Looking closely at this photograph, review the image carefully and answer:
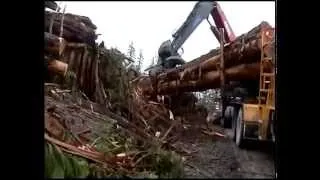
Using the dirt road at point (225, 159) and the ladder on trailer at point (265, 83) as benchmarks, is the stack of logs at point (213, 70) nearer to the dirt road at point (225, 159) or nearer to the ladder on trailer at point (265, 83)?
the ladder on trailer at point (265, 83)

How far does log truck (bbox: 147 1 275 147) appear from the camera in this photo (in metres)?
1.47

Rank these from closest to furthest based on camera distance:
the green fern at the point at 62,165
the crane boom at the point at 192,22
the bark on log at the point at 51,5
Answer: the green fern at the point at 62,165 → the bark on log at the point at 51,5 → the crane boom at the point at 192,22

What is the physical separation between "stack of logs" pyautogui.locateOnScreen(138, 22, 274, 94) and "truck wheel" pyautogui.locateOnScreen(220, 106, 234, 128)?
106 millimetres

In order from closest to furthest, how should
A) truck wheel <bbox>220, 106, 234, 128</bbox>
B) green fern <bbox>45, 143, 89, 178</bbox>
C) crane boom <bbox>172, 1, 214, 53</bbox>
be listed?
green fern <bbox>45, 143, 89, 178</bbox> → crane boom <bbox>172, 1, 214, 53</bbox> → truck wheel <bbox>220, 106, 234, 128</bbox>

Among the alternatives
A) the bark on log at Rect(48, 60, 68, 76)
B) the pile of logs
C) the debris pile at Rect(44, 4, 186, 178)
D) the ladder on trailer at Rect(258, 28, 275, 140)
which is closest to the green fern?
the debris pile at Rect(44, 4, 186, 178)

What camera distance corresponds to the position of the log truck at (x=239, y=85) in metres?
1.47

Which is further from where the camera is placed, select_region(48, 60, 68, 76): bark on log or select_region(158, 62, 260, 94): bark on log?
select_region(158, 62, 260, 94): bark on log

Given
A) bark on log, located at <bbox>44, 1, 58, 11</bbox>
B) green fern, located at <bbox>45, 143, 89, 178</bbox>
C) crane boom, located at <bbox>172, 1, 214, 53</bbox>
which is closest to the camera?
green fern, located at <bbox>45, 143, 89, 178</bbox>

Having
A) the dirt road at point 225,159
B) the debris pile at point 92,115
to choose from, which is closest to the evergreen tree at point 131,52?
the debris pile at point 92,115

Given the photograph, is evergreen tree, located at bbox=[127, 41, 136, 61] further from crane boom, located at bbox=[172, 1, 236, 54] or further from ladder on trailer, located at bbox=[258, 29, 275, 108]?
ladder on trailer, located at bbox=[258, 29, 275, 108]

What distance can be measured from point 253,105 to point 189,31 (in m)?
0.38

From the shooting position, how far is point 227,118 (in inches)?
61.9

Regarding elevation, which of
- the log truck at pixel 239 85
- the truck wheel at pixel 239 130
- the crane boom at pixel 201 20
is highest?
the crane boom at pixel 201 20
